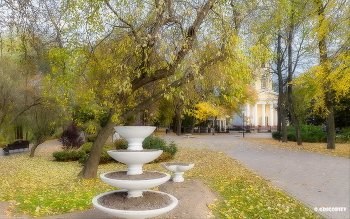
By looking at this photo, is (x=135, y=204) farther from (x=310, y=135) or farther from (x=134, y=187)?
(x=310, y=135)

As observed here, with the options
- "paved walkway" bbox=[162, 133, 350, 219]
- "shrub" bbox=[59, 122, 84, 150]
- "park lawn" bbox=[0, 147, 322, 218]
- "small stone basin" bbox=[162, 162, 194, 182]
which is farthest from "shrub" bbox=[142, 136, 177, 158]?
"shrub" bbox=[59, 122, 84, 150]

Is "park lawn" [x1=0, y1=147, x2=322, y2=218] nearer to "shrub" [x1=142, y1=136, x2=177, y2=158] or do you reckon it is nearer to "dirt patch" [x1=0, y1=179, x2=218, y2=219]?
"dirt patch" [x1=0, y1=179, x2=218, y2=219]

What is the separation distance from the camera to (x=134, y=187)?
192 inches

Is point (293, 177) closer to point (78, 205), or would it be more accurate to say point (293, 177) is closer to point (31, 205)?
point (78, 205)

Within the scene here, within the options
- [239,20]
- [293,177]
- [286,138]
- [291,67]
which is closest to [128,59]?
[239,20]

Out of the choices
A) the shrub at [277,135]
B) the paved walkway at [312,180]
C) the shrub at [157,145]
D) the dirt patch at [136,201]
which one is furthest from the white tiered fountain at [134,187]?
the shrub at [277,135]

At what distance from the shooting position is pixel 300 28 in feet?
80.0

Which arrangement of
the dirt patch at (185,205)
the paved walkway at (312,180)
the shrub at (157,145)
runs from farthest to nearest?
the shrub at (157,145)
the paved walkway at (312,180)
the dirt patch at (185,205)

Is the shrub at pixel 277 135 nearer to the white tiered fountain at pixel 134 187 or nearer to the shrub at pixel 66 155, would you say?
the shrub at pixel 66 155

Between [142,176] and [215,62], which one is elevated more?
[215,62]

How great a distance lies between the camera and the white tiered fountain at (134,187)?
468cm

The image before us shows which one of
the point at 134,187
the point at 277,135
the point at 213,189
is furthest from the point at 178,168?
the point at 277,135

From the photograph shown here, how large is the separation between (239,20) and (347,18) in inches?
403

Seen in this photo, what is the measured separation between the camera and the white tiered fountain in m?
4.68
